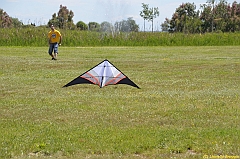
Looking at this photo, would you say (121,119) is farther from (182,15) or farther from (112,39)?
(182,15)

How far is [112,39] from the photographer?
36.2 meters

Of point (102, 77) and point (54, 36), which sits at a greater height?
point (54, 36)

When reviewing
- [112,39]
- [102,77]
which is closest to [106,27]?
[112,39]

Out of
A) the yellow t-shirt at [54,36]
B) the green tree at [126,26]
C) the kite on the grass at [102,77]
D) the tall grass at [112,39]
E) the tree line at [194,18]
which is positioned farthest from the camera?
the tree line at [194,18]

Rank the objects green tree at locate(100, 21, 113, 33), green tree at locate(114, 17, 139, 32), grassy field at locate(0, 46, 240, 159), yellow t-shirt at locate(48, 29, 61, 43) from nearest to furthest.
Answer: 1. grassy field at locate(0, 46, 240, 159)
2. yellow t-shirt at locate(48, 29, 61, 43)
3. green tree at locate(100, 21, 113, 33)
4. green tree at locate(114, 17, 139, 32)

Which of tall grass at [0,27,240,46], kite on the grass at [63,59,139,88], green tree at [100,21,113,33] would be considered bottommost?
tall grass at [0,27,240,46]

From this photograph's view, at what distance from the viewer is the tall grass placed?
34.8m

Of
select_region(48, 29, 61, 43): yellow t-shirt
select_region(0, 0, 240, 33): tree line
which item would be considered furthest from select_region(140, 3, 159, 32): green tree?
select_region(48, 29, 61, 43): yellow t-shirt

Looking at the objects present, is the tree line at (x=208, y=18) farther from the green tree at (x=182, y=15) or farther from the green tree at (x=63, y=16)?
the green tree at (x=63, y=16)

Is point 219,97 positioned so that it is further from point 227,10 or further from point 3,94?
point 227,10

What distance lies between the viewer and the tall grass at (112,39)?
34.8 m

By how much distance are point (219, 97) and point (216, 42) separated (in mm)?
28409

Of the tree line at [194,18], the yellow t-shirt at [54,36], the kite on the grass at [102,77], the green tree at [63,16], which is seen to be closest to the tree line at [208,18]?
the tree line at [194,18]

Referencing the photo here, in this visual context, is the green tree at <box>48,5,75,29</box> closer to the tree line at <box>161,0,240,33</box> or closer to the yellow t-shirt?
the tree line at <box>161,0,240,33</box>
